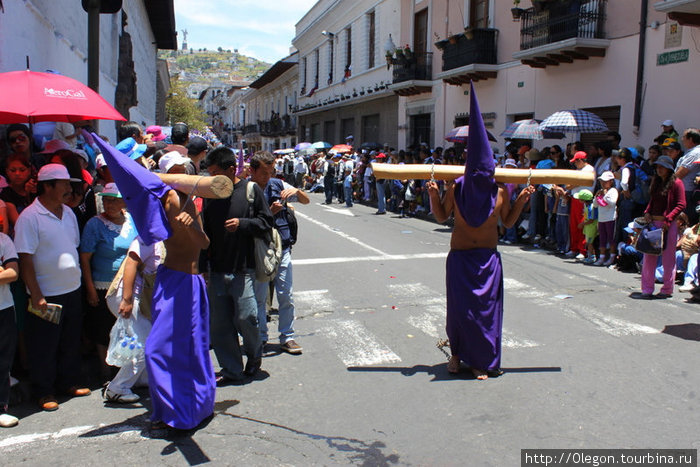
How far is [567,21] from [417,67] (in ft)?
30.4

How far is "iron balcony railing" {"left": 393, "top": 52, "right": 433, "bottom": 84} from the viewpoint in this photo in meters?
22.9

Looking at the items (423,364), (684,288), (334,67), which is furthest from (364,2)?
(423,364)

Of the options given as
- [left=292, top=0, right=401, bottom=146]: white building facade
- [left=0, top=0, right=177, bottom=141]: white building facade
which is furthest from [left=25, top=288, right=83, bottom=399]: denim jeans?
[left=292, top=0, right=401, bottom=146]: white building facade

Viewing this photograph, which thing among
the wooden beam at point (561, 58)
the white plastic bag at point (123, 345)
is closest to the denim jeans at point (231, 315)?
the white plastic bag at point (123, 345)

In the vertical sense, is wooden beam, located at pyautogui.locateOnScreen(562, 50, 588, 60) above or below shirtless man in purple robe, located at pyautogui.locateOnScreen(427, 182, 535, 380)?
above

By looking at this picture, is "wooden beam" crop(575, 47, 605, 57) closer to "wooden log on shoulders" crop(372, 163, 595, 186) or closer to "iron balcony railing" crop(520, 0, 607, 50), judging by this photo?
"iron balcony railing" crop(520, 0, 607, 50)

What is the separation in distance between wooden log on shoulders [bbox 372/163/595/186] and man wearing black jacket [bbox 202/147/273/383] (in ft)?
3.50

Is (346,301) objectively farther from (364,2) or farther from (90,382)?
(364,2)

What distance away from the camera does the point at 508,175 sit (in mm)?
5016

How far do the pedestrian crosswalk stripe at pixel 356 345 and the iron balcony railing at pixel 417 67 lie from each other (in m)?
17.8

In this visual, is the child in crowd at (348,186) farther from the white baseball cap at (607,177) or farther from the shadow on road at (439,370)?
the shadow on road at (439,370)

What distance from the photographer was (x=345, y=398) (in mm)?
4594

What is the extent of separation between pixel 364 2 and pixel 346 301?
24.6 meters

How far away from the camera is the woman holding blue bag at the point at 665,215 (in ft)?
25.2
